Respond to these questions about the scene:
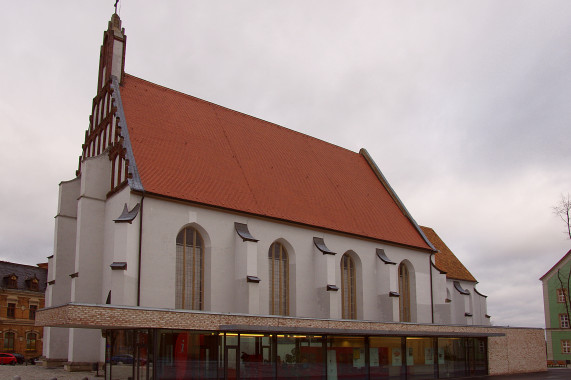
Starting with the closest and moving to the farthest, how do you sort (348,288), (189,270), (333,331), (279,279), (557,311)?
(333,331) → (189,270) → (279,279) → (348,288) → (557,311)

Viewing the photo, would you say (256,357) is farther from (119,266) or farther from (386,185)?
(386,185)

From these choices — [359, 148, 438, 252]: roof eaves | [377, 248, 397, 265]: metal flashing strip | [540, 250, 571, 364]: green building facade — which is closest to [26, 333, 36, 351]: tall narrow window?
[359, 148, 438, 252]: roof eaves

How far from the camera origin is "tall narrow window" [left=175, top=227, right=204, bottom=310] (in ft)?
82.1

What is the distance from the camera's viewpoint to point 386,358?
2558 centimetres

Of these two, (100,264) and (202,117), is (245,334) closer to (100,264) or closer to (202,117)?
(100,264)

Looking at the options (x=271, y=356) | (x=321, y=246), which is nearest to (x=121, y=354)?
(x=271, y=356)

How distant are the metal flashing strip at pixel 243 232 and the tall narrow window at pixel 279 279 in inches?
90.6

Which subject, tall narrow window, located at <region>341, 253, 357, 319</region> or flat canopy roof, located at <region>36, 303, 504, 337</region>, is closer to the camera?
flat canopy roof, located at <region>36, 303, 504, 337</region>

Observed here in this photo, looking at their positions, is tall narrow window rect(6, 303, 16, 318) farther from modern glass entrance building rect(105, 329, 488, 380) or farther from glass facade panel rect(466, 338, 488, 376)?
glass facade panel rect(466, 338, 488, 376)

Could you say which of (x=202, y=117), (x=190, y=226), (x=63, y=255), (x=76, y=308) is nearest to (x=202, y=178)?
(x=190, y=226)

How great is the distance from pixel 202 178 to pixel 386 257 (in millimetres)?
12222

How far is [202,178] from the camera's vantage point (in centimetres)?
2764

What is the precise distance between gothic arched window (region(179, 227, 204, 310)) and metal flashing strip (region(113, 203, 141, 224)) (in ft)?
7.88

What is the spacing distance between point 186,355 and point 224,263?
7.39 meters
